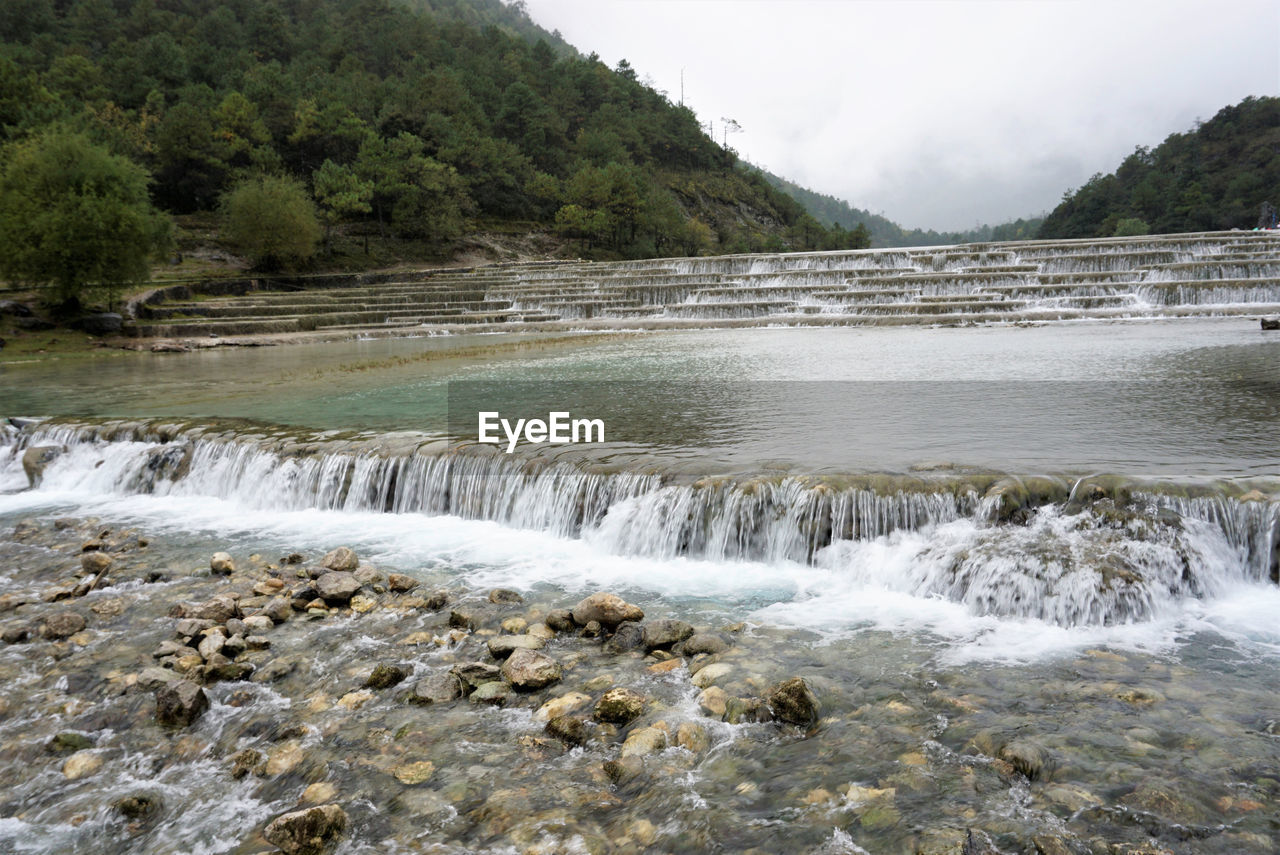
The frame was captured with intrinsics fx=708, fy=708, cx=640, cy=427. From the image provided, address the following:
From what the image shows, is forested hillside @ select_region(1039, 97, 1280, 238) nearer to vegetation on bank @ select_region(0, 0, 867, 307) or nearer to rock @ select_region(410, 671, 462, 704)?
vegetation on bank @ select_region(0, 0, 867, 307)

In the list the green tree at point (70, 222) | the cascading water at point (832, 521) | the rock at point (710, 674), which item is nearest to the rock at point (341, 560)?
the cascading water at point (832, 521)

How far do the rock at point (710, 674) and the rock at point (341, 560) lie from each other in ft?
11.6

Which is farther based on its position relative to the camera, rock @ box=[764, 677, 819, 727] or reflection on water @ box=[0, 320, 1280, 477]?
reflection on water @ box=[0, 320, 1280, 477]

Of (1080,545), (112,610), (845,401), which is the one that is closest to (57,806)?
(112,610)

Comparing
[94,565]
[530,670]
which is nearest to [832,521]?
[530,670]

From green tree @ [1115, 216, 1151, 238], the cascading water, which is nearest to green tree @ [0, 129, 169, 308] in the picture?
the cascading water

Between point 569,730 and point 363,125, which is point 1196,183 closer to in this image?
point 363,125

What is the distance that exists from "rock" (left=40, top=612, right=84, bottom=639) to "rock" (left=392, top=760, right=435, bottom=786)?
3.42 m

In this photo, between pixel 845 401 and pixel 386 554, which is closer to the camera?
pixel 386 554

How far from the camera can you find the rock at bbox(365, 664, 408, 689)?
4250mm

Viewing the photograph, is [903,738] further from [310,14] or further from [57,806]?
[310,14]

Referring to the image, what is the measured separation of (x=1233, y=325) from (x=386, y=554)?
2057 centimetres

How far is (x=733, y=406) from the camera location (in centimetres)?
1009
